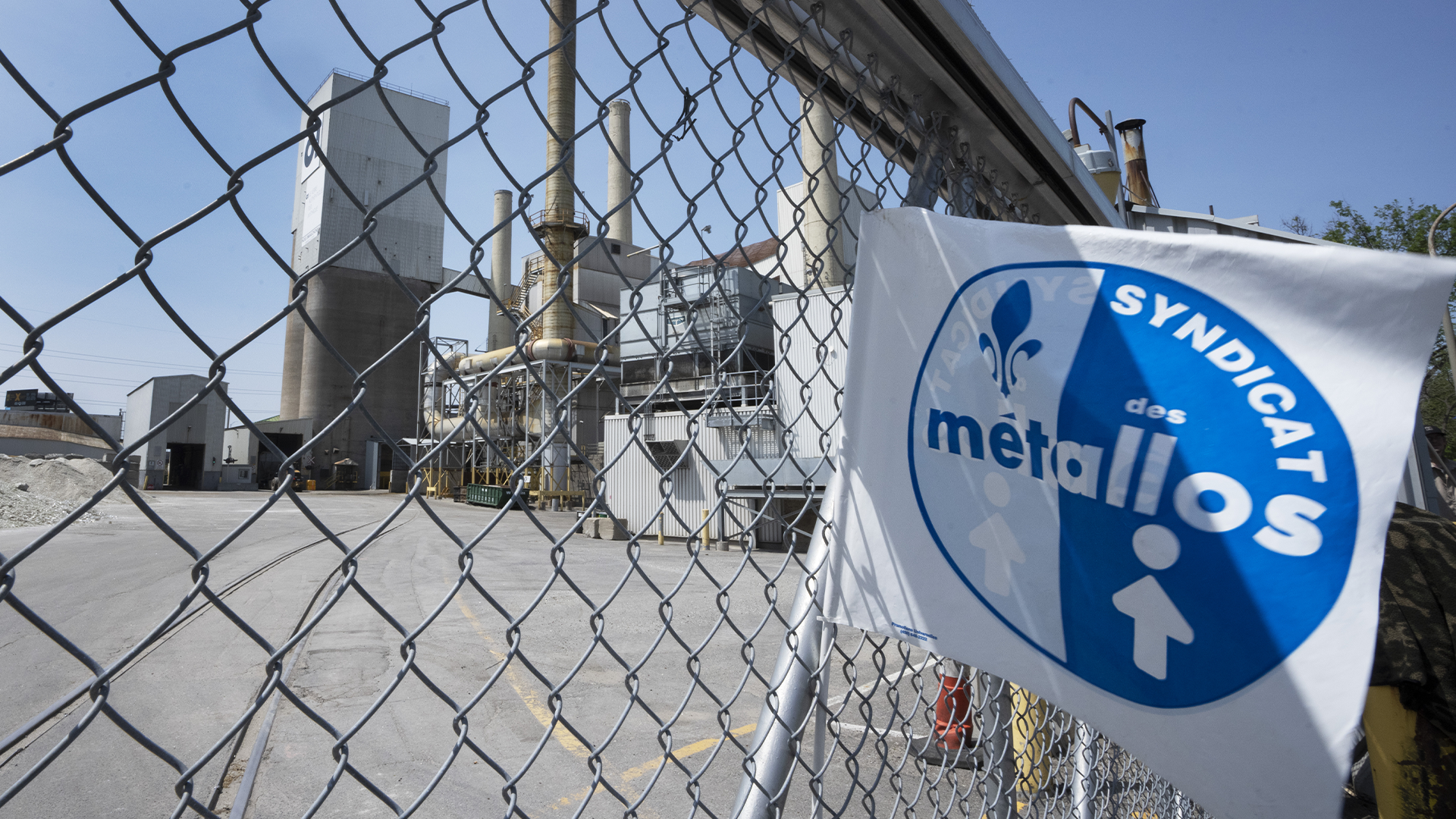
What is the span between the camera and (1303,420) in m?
0.90

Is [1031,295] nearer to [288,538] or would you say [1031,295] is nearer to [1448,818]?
[1448,818]

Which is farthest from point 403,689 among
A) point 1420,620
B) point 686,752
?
point 1420,620

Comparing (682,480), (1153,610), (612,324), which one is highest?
(612,324)

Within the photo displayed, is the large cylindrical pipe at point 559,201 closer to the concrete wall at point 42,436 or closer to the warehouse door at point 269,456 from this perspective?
the concrete wall at point 42,436

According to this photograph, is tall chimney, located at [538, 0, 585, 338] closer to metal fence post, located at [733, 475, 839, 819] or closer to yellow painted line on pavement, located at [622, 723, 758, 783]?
yellow painted line on pavement, located at [622, 723, 758, 783]

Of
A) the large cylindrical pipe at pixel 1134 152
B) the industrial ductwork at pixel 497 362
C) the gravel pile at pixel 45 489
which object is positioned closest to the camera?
the large cylindrical pipe at pixel 1134 152

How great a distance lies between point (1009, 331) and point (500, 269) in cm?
3765

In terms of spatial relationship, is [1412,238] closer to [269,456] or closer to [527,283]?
[527,283]

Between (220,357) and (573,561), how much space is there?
11232 millimetres

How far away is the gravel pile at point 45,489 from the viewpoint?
14273 mm

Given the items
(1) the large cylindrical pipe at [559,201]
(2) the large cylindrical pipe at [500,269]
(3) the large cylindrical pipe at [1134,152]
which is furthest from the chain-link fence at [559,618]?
(2) the large cylindrical pipe at [500,269]

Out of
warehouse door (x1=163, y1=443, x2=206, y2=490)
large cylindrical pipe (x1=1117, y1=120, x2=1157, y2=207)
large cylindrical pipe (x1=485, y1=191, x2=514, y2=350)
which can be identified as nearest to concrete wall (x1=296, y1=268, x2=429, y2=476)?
large cylindrical pipe (x1=485, y1=191, x2=514, y2=350)

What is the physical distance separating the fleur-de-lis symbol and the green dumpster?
2658cm

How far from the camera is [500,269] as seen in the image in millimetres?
35875
